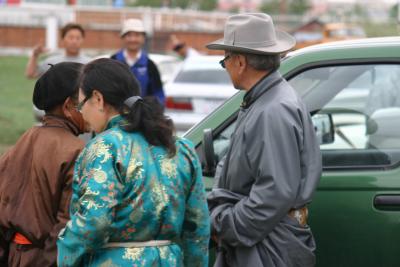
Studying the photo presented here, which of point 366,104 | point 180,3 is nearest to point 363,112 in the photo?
point 366,104

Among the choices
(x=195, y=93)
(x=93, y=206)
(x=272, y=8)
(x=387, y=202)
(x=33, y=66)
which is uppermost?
(x=93, y=206)

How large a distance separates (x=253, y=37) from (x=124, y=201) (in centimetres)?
100

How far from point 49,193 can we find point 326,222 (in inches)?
53.3

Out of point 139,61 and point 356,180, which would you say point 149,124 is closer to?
point 356,180

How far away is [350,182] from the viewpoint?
400 cm

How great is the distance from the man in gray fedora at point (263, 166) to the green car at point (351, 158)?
1.33 ft

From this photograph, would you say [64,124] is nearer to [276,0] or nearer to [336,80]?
[336,80]

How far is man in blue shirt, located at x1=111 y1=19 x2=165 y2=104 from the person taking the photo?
788 cm

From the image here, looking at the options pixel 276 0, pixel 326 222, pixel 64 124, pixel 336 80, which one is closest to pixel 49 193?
pixel 64 124

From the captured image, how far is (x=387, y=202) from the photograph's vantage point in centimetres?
391

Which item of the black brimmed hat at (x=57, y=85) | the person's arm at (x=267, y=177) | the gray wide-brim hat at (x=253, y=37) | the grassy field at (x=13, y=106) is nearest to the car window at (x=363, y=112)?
the gray wide-brim hat at (x=253, y=37)

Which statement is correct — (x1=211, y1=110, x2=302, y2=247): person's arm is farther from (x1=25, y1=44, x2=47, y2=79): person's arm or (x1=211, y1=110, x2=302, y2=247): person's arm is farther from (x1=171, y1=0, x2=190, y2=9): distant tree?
(x1=171, y1=0, x2=190, y2=9): distant tree

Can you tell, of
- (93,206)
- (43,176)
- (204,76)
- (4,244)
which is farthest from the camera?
(204,76)

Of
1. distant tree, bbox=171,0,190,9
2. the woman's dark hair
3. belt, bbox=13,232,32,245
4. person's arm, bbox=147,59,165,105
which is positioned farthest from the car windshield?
distant tree, bbox=171,0,190,9
